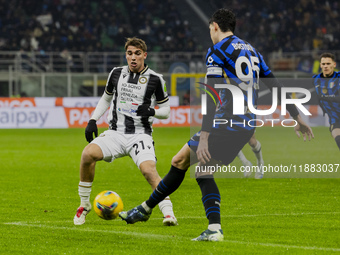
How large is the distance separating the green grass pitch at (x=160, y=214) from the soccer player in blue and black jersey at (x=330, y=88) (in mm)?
1165

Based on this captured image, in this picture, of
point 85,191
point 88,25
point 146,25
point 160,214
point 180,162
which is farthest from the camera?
point 146,25

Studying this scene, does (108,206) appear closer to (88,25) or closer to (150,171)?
(150,171)

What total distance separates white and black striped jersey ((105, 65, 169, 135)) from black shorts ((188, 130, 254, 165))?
1711 millimetres

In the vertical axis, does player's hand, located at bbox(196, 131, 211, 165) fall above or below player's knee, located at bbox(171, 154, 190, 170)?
above

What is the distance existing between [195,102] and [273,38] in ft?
22.8

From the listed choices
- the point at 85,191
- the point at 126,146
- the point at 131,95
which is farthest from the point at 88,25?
the point at 85,191

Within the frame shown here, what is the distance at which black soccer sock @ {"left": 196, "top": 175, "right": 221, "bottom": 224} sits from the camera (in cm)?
571

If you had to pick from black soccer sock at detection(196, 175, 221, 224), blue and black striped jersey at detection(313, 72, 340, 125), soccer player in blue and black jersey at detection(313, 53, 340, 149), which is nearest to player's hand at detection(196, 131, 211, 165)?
black soccer sock at detection(196, 175, 221, 224)

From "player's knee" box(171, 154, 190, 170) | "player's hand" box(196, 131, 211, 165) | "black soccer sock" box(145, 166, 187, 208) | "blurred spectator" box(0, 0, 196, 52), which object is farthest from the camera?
"blurred spectator" box(0, 0, 196, 52)

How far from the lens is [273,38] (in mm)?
34531

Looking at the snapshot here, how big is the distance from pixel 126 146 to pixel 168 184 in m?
1.15

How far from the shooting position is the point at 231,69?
5609mm

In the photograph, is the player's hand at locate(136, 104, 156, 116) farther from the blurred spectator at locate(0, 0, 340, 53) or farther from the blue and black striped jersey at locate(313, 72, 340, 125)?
the blurred spectator at locate(0, 0, 340, 53)

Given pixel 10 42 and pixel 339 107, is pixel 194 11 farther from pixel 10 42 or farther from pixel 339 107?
pixel 339 107
